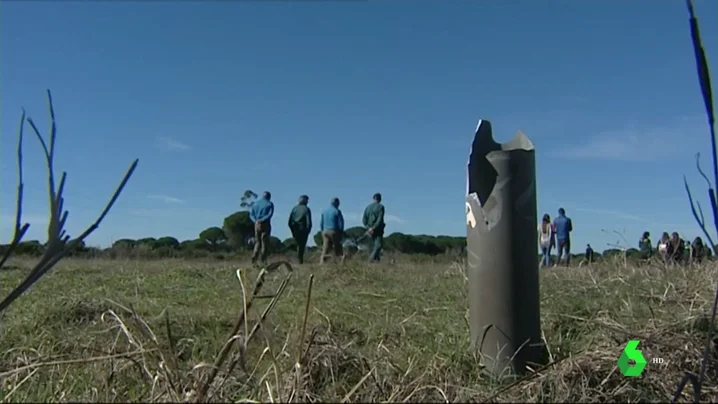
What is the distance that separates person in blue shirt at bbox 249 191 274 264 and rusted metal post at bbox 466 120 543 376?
9.13 m

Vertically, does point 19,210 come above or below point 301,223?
below

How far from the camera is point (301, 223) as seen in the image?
12.9m

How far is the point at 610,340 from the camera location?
3.14 metres

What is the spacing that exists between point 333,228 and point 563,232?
5.51m

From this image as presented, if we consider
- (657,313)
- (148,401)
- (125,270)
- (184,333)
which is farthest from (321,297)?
(125,270)

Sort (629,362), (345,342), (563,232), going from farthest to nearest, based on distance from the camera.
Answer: (563,232), (345,342), (629,362)

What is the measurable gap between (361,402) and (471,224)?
1.01 metres

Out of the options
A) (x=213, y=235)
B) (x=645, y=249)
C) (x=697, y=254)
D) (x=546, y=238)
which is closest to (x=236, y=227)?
(x=213, y=235)

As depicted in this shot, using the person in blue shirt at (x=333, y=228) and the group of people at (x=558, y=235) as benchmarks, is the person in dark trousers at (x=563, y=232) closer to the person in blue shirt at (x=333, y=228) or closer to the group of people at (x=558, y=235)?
the group of people at (x=558, y=235)

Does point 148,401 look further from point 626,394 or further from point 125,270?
point 125,270

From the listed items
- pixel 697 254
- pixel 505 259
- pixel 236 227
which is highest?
pixel 236 227

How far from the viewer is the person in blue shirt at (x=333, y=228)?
1205cm

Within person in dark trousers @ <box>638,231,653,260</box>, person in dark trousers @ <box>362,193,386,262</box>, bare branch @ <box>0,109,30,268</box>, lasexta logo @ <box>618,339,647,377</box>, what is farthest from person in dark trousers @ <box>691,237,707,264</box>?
person in dark trousers @ <box>362,193,386,262</box>

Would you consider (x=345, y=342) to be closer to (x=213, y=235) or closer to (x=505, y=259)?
(x=505, y=259)
